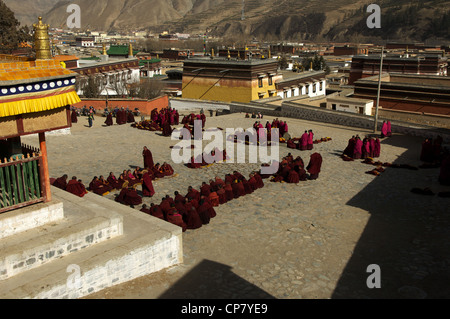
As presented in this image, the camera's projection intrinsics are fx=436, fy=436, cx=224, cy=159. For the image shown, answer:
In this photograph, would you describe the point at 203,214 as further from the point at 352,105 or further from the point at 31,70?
the point at 352,105

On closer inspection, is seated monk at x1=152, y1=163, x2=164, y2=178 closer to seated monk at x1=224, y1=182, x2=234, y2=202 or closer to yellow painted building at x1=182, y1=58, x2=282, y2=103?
seated monk at x1=224, y1=182, x2=234, y2=202

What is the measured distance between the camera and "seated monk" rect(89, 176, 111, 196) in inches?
492

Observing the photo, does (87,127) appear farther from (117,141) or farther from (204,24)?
(204,24)

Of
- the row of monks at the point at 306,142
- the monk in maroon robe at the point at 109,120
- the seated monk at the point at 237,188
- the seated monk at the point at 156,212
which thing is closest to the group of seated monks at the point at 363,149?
the row of monks at the point at 306,142

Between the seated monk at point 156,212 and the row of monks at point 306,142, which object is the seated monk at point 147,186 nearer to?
the seated monk at point 156,212

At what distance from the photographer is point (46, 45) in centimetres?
754

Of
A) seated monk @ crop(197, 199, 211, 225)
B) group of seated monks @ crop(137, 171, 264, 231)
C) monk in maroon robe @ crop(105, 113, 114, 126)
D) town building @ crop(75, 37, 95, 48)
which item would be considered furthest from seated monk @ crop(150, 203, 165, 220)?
town building @ crop(75, 37, 95, 48)

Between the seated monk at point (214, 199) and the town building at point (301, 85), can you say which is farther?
the town building at point (301, 85)

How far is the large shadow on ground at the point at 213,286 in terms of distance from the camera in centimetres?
737

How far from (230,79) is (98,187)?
77.1 feet

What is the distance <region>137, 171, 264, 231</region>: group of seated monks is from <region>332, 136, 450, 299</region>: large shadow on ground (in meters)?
3.01

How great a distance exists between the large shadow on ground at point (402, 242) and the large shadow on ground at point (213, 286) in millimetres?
1516

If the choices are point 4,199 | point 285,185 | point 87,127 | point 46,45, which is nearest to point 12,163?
point 4,199
